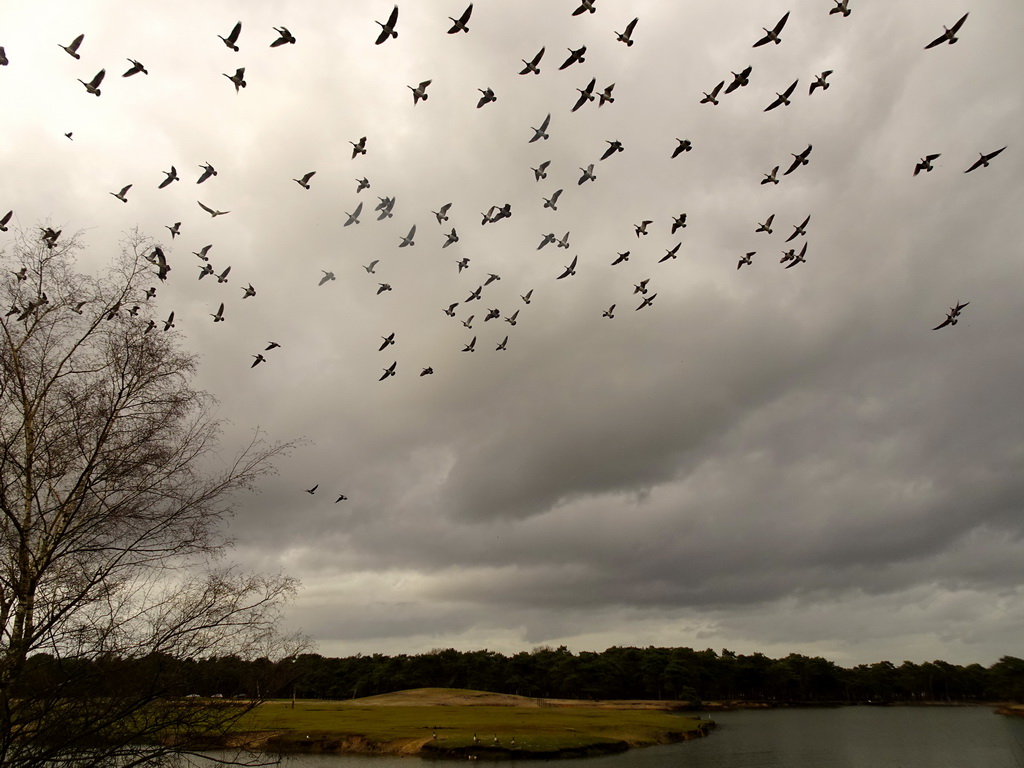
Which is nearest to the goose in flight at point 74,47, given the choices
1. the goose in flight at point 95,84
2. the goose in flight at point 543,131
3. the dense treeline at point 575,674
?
the goose in flight at point 95,84

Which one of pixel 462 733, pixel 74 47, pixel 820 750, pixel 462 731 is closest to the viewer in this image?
pixel 74 47

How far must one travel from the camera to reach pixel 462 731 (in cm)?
Answer: 6625

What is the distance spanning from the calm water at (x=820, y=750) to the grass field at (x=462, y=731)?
2685mm

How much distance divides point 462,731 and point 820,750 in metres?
37.4

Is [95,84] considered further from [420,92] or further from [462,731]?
[462,731]

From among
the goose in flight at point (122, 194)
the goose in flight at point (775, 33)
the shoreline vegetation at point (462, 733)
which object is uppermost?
the goose in flight at point (775, 33)

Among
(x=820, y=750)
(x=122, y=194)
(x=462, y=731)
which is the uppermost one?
(x=122, y=194)

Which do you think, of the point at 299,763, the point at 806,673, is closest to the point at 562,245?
the point at 299,763

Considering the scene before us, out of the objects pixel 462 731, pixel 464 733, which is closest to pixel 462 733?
pixel 464 733

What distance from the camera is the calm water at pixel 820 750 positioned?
5600cm

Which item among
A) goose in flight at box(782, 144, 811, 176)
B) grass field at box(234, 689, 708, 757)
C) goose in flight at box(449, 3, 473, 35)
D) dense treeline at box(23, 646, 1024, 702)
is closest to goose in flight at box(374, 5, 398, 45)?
goose in flight at box(449, 3, 473, 35)

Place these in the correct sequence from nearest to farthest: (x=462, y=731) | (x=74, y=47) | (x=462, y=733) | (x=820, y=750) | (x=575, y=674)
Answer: (x=74, y=47), (x=462, y=733), (x=462, y=731), (x=820, y=750), (x=575, y=674)

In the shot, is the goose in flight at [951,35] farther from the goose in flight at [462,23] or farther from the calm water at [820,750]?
the calm water at [820,750]

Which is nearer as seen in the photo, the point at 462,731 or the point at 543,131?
the point at 543,131
